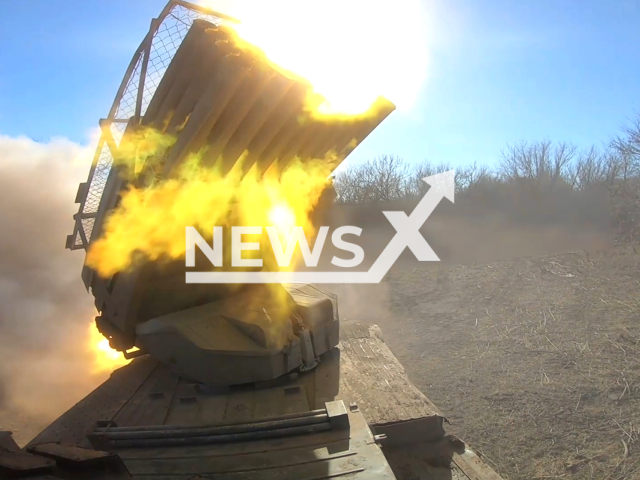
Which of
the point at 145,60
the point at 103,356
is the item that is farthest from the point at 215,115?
the point at 103,356

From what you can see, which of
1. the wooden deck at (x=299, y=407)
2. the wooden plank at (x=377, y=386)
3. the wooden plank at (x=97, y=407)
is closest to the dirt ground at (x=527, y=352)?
the wooden plank at (x=377, y=386)

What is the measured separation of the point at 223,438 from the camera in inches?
141

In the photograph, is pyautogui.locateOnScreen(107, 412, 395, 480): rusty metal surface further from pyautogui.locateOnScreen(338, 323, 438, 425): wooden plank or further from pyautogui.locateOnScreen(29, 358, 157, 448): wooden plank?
pyautogui.locateOnScreen(338, 323, 438, 425): wooden plank

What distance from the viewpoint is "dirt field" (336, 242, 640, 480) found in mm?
6398

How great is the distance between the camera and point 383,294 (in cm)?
1530

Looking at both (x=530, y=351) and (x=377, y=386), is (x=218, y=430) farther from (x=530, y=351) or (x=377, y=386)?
(x=530, y=351)

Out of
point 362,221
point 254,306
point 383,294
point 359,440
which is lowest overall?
point 359,440

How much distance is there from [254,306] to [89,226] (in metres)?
1.69

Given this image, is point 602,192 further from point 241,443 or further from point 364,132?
point 241,443

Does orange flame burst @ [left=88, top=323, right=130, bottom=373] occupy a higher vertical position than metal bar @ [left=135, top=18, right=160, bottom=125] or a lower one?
lower

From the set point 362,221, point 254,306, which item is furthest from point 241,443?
point 362,221

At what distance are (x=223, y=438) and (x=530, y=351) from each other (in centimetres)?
752

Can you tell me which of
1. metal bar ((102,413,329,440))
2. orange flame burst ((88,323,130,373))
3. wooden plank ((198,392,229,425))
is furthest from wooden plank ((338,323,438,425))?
orange flame burst ((88,323,130,373))

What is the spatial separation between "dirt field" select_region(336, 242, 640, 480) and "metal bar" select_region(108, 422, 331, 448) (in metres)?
3.23
